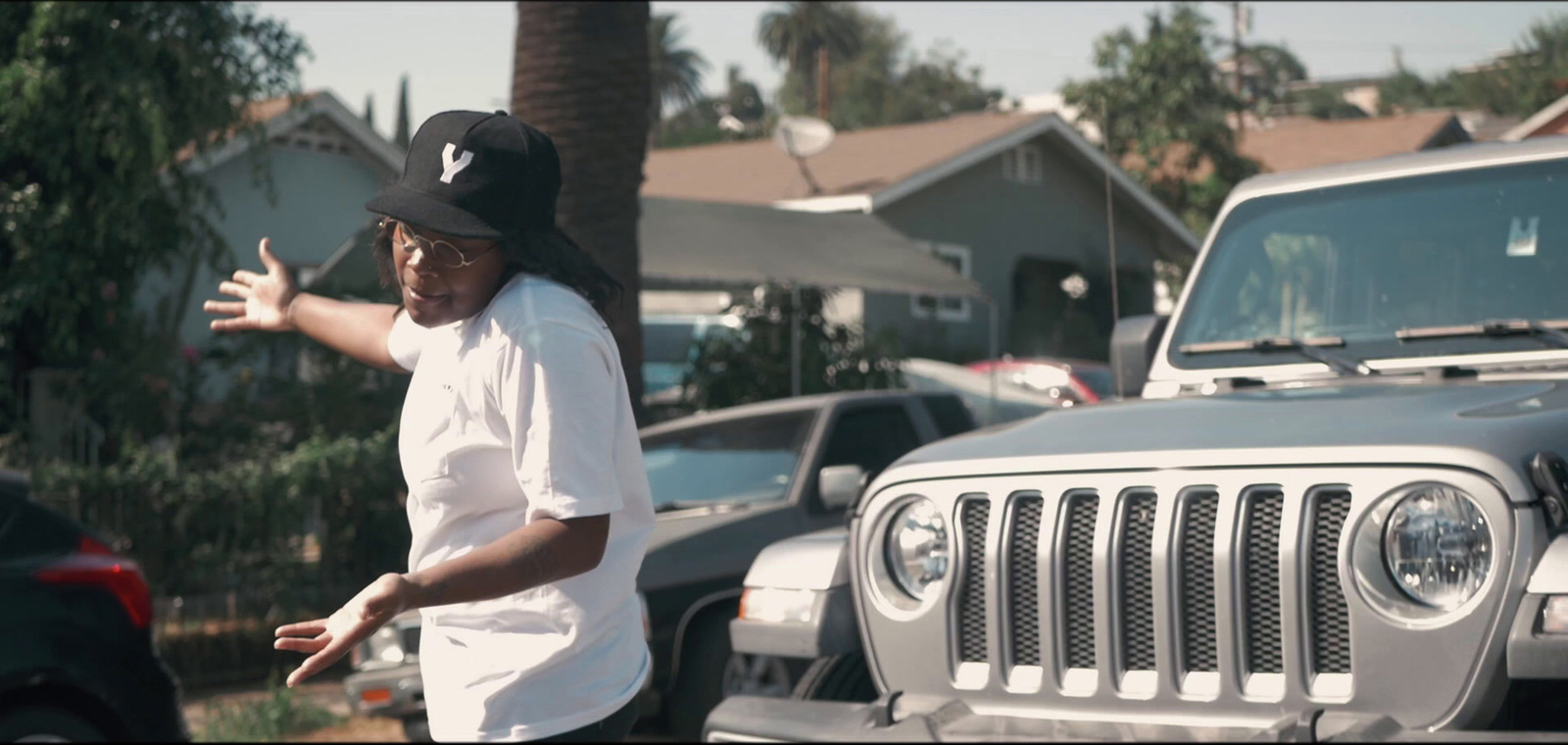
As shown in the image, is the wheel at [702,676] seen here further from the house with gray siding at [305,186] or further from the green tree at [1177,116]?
the green tree at [1177,116]

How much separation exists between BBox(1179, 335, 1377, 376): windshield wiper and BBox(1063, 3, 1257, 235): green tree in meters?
25.6

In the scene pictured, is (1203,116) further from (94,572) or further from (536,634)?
(536,634)

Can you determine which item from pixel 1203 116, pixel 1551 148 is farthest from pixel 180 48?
pixel 1203 116

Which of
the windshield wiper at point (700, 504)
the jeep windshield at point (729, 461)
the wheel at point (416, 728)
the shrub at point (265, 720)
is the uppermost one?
the jeep windshield at point (729, 461)

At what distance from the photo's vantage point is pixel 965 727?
3902mm

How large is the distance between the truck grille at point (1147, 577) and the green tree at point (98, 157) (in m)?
9.12

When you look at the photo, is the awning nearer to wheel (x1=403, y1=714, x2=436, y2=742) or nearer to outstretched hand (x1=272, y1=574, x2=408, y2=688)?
wheel (x1=403, y1=714, x2=436, y2=742)

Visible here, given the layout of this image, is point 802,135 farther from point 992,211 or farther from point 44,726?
point 44,726

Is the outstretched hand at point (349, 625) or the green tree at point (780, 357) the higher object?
the outstretched hand at point (349, 625)

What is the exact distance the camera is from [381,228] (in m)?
2.97

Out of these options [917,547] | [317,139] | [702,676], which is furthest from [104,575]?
[317,139]

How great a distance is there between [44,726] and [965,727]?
3.40m

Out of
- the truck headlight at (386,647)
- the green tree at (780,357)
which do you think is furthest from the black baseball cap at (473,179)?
the green tree at (780,357)

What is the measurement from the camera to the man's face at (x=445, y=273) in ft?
9.07
